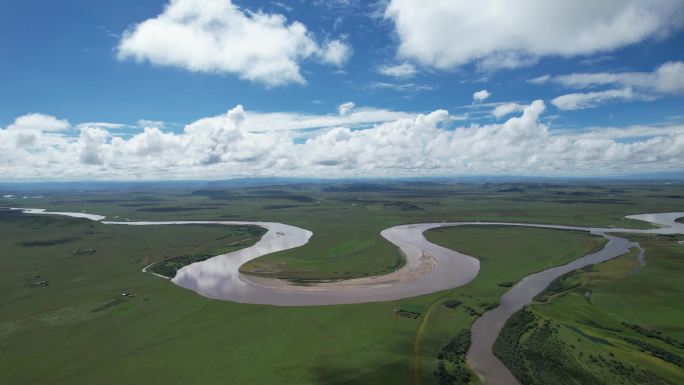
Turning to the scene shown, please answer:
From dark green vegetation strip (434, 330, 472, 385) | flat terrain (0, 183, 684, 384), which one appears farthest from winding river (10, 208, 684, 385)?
flat terrain (0, 183, 684, 384)

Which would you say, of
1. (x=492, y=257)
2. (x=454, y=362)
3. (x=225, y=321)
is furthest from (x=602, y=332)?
(x=225, y=321)

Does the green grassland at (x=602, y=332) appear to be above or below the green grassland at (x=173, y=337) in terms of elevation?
above

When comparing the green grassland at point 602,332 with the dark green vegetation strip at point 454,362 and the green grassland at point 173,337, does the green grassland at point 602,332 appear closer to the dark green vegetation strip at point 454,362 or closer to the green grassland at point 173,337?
the dark green vegetation strip at point 454,362

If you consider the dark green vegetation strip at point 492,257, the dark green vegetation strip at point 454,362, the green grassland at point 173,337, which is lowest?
the green grassland at point 173,337

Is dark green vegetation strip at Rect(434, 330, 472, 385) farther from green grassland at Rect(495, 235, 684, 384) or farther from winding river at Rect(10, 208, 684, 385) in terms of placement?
green grassland at Rect(495, 235, 684, 384)

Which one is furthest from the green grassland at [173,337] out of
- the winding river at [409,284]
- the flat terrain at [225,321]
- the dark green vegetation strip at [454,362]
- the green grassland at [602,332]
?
the green grassland at [602,332]
